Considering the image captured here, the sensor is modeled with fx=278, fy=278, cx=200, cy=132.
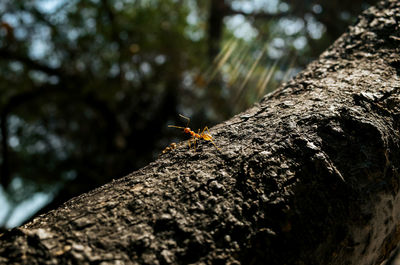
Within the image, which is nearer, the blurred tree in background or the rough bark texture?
the rough bark texture

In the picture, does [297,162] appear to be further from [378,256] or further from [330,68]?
[330,68]

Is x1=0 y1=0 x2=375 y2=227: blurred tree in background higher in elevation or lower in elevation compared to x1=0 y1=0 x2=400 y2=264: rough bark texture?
higher

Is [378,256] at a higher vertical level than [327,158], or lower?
lower

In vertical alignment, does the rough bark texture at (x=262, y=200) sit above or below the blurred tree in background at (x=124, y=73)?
below

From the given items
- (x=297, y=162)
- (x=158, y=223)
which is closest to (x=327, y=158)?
(x=297, y=162)

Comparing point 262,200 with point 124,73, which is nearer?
point 262,200
